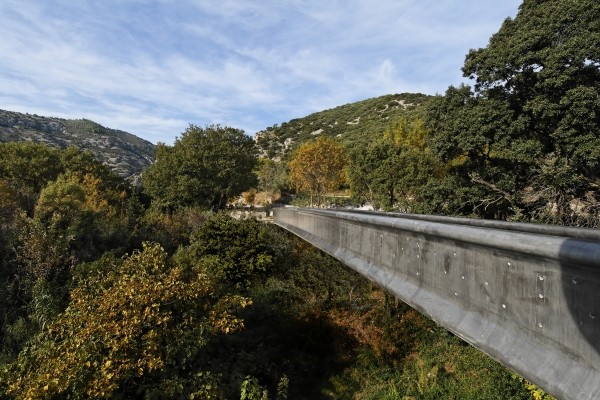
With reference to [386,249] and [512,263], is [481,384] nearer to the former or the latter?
[386,249]

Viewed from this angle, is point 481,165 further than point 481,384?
Yes

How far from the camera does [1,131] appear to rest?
105750 millimetres

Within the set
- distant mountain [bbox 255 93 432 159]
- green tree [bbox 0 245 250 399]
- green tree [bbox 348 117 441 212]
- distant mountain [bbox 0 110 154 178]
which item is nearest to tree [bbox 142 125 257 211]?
green tree [bbox 348 117 441 212]

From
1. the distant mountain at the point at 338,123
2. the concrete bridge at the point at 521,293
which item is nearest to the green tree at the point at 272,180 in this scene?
the distant mountain at the point at 338,123

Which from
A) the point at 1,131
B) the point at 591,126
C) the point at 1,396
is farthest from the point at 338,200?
the point at 1,131

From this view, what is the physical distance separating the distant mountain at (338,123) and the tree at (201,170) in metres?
43.1

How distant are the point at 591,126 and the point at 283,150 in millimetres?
80778

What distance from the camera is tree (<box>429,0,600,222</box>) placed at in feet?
51.3

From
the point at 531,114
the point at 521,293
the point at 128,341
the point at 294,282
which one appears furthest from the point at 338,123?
the point at 521,293

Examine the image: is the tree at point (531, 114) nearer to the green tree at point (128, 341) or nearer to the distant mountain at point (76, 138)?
the green tree at point (128, 341)

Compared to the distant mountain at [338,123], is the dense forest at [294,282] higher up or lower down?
lower down

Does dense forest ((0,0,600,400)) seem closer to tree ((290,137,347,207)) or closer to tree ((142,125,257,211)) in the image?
tree ((142,125,257,211))

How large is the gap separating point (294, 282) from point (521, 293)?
49.4 feet

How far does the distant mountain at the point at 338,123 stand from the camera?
88.7 m
